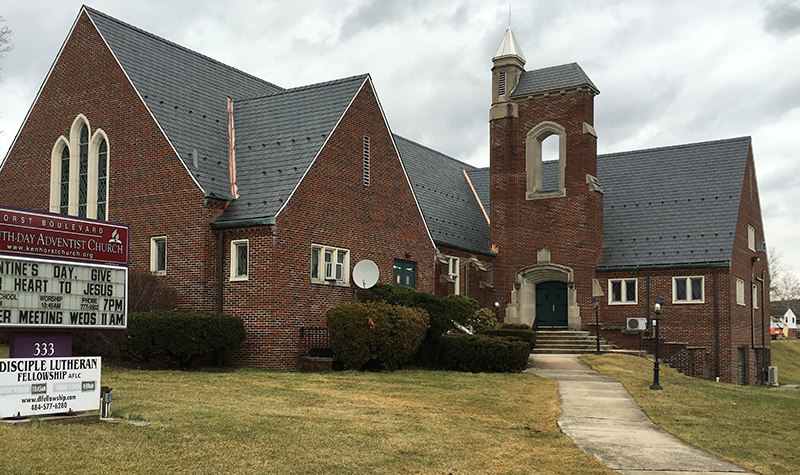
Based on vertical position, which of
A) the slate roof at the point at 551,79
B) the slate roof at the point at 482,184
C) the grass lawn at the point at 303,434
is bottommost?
the grass lawn at the point at 303,434

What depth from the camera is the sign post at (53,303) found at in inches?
463

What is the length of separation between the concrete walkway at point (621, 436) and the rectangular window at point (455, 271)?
1348 cm

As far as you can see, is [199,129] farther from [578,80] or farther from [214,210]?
[578,80]

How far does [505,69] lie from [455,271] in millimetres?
10301

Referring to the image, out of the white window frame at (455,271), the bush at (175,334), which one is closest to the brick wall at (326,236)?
the bush at (175,334)

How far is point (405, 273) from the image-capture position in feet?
99.3

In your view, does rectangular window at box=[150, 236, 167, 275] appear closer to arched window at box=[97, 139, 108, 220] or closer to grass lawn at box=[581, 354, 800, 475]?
arched window at box=[97, 139, 108, 220]

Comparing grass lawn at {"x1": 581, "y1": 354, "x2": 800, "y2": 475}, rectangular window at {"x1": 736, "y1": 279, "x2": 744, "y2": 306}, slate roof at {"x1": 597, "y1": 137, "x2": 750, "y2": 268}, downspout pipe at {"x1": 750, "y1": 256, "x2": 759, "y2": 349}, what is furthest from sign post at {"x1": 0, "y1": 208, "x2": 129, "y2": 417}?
downspout pipe at {"x1": 750, "y1": 256, "x2": 759, "y2": 349}

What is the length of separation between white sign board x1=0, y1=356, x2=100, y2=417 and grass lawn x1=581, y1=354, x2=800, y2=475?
9.33m

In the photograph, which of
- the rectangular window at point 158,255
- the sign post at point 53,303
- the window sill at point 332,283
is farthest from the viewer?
the window sill at point 332,283

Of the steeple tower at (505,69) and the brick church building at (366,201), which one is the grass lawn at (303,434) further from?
the steeple tower at (505,69)

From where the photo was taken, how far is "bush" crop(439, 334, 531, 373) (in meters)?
24.3

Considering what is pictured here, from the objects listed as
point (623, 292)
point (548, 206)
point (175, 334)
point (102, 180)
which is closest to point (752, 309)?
point (623, 292)

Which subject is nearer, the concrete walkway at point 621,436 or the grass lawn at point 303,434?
the grass lawn at point 303,434
